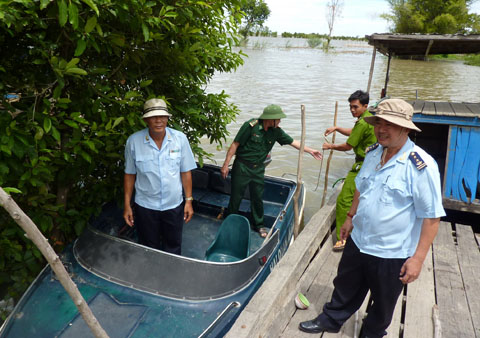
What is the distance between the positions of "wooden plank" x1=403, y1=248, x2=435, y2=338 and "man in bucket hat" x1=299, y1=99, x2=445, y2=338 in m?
0.62

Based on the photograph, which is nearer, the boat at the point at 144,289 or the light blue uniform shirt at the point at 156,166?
the boat at the point at 144,289

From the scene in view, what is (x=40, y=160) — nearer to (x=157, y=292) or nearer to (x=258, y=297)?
(x=157, y=292)

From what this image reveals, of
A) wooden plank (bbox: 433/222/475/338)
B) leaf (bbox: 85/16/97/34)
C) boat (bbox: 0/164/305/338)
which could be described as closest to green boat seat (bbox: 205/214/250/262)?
boat (bbox: 0/164/305/338)

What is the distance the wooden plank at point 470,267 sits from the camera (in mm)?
3370

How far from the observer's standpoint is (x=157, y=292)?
3426 mm

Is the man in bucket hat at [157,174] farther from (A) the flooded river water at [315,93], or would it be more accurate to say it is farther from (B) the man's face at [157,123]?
(A) the flooded river water at [315,93]

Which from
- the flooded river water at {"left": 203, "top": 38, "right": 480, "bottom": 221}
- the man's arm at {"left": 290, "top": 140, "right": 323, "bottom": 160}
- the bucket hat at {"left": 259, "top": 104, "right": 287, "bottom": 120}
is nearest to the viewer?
the bucket hat at {"left": 259, "top": 104, "right": 287, "bottom": 120}

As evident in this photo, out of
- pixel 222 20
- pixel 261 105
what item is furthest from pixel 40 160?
pixel 261 105

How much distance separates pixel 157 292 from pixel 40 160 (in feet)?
5.20

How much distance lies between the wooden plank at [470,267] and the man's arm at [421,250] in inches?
53.4

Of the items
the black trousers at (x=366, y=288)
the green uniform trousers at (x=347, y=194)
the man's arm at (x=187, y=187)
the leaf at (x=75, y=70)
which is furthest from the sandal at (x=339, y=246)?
the leaf at (x=75, y=70)

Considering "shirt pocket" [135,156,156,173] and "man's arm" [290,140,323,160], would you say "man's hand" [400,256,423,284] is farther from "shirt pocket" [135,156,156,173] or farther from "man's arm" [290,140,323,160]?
"man's arm" [290,140,323,160]

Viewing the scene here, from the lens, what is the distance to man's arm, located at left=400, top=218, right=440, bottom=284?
2.26 m

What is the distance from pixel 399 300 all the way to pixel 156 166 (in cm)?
267
